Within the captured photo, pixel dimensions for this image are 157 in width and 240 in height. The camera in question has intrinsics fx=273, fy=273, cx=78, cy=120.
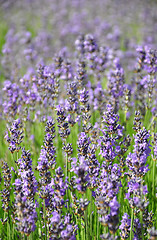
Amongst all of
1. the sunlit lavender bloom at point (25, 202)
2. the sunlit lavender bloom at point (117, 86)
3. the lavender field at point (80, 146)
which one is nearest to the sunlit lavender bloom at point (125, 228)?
the lavender field at point (80, 146)

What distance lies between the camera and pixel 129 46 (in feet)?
31.0

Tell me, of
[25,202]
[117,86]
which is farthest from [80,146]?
[117,86]

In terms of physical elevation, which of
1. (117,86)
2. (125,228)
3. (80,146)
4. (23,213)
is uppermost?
(117,86)

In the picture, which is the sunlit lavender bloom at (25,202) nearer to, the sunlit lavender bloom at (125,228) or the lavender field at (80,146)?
the lavender field at (80,146)

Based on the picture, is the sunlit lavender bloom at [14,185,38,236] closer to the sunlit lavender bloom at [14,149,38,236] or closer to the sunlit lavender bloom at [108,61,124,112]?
the sunlit lavender bloom at [14,149,38,236]

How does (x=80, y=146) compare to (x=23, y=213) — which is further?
(x=80, y=146)

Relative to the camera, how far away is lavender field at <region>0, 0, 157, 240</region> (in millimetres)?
2006

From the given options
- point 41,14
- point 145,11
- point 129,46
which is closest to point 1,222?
point 129,46

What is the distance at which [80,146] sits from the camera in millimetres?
2340

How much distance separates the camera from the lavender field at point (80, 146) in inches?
79.0

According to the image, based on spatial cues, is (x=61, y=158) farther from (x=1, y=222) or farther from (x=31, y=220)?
(x=31, y=220)

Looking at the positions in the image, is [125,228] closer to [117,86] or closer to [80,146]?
[80,146]

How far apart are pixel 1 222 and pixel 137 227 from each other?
4.27 feet

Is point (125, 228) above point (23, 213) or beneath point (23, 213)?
beneath
